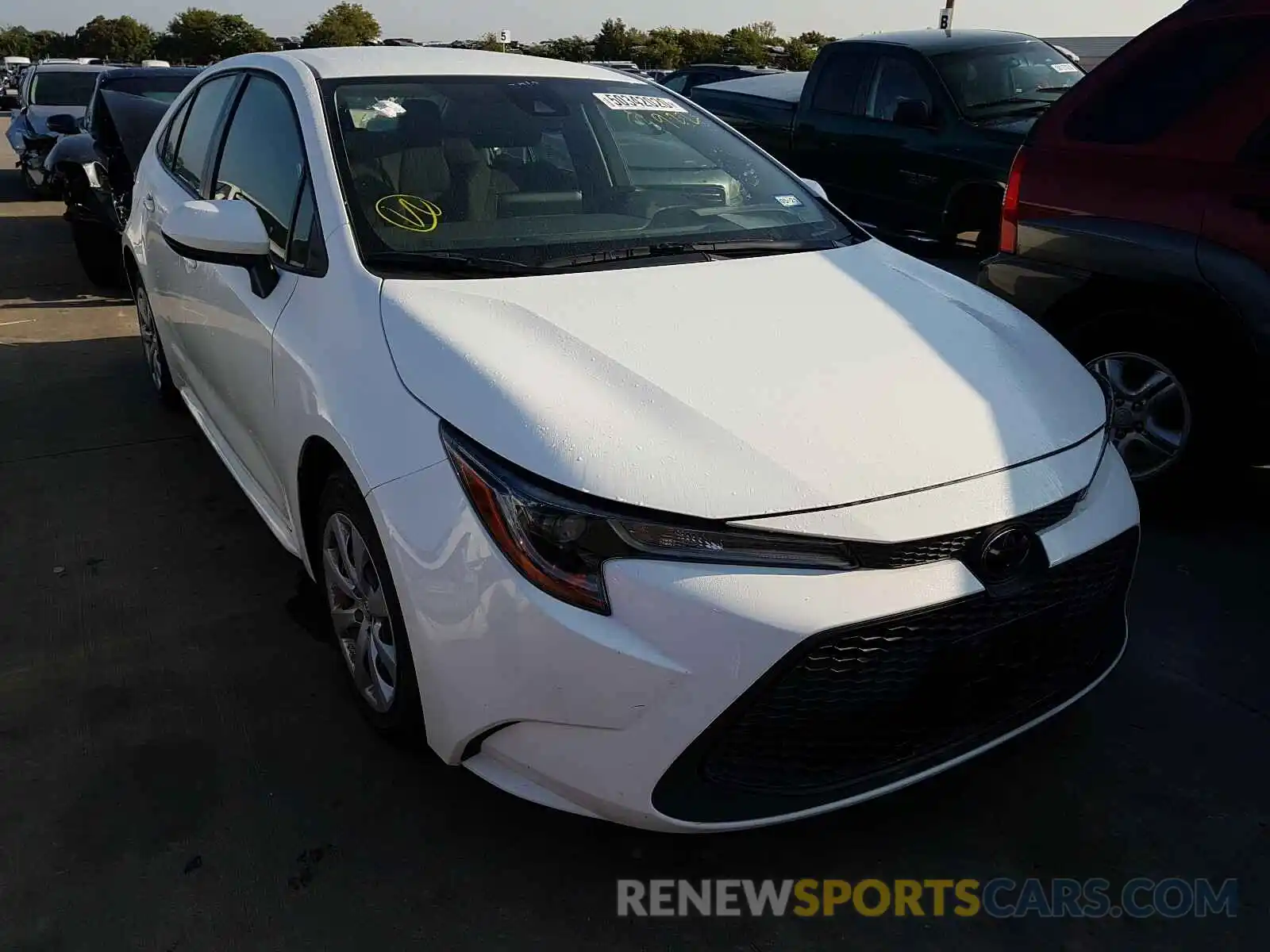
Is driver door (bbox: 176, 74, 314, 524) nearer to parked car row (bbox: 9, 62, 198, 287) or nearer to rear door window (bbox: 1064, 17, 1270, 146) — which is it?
rear door window (bbox: 1064, 17, 1270, 146)

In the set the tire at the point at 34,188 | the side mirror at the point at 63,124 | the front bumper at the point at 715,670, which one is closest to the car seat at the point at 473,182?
the front bumper at the point at 715,670

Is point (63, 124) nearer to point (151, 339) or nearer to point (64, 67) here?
point (64, 67)

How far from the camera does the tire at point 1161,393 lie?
3611mm

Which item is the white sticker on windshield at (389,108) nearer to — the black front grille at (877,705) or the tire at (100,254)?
the black front grille at (877,705)

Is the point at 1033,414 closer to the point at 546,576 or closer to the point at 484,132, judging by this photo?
the point at 546,576

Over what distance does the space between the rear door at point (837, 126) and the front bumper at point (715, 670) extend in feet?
20.7

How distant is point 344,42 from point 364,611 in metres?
48.3

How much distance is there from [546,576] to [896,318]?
1206 mm

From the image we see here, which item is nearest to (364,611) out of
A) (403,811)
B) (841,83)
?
(403,811)

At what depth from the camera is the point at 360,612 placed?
2516mm

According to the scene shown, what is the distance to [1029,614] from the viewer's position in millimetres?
2041

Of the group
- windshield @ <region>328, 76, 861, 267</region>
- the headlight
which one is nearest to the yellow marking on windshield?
windshield @ <region>328, 76, 861, 267</region>

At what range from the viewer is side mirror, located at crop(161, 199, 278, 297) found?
8.91ft

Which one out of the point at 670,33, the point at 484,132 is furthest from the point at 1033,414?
the point at 670,33
